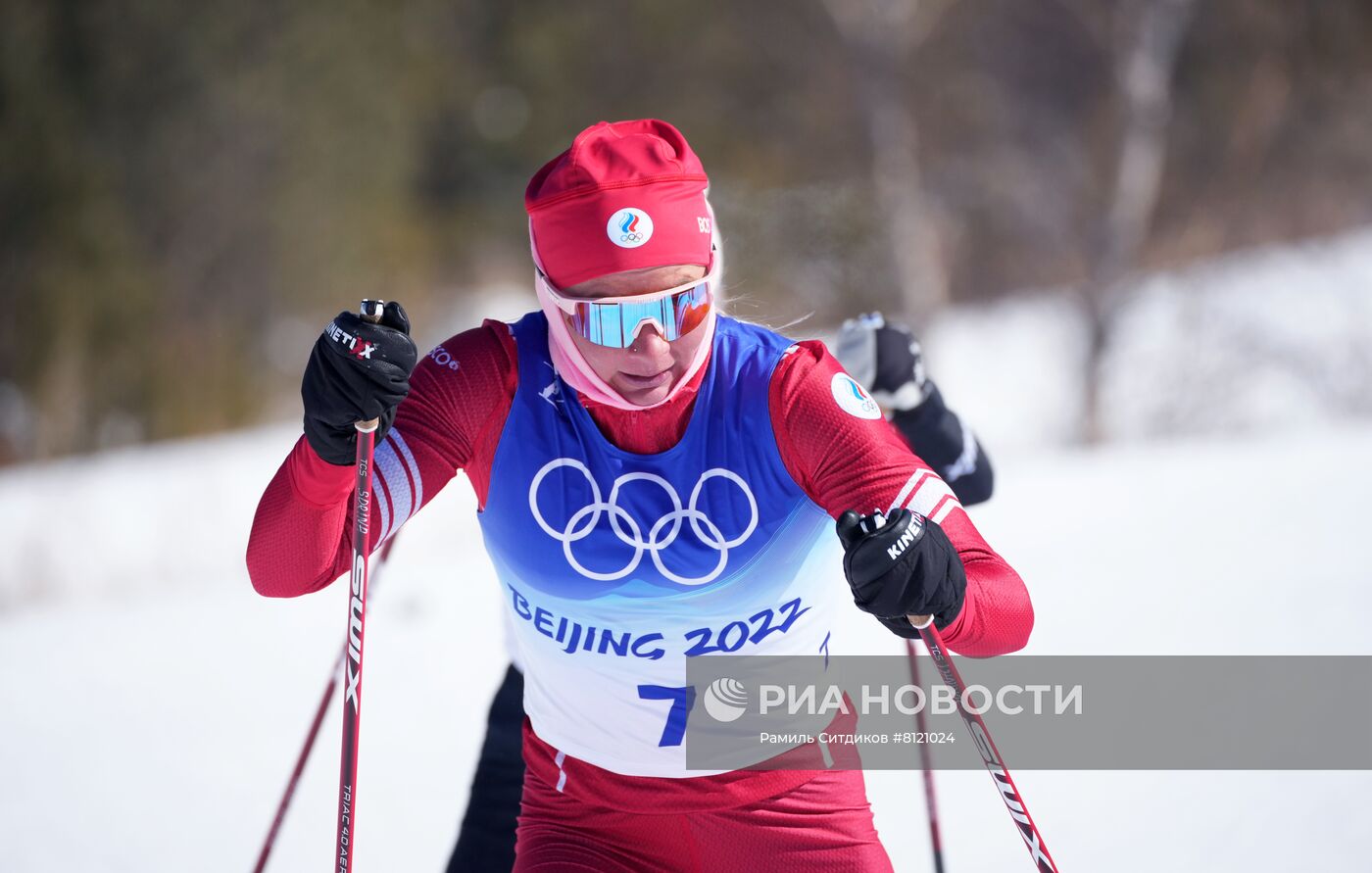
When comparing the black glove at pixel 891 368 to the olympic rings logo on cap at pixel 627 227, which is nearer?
the olympic rings logo on cap at pixel 627 227

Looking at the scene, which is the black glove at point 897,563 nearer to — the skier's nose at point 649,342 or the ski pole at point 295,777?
the skier's nose at point 649,342

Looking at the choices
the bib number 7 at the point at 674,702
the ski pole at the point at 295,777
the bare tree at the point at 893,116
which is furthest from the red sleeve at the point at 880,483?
the bare tree at the point at 893,116

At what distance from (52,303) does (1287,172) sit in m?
12.3

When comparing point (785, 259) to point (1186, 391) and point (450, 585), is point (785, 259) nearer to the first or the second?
point (1186, 391)

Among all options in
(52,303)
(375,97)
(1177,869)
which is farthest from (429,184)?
(1177,869)

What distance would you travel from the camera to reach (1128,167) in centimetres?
912

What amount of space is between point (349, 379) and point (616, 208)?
1.58 feet

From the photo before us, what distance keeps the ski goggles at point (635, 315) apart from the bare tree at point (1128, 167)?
7.49 metres

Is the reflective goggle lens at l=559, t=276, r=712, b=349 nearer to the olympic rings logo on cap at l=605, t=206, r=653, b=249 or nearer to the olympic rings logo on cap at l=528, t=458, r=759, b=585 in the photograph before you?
the olympic rings logo on cap at l=605, t=206, r=653, b=249

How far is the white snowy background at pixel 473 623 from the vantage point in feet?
10.9

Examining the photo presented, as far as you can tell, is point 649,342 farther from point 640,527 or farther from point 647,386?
point 640,527

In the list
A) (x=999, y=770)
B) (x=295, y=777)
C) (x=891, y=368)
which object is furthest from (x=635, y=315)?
(x=295, y=777)

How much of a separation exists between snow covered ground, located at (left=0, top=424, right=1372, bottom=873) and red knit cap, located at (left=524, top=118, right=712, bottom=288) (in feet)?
2.23

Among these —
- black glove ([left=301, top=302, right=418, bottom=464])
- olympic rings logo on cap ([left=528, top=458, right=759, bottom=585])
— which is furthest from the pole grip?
olympic rings logo on cap ([left=528, top=458, right=759, bottom=585])
